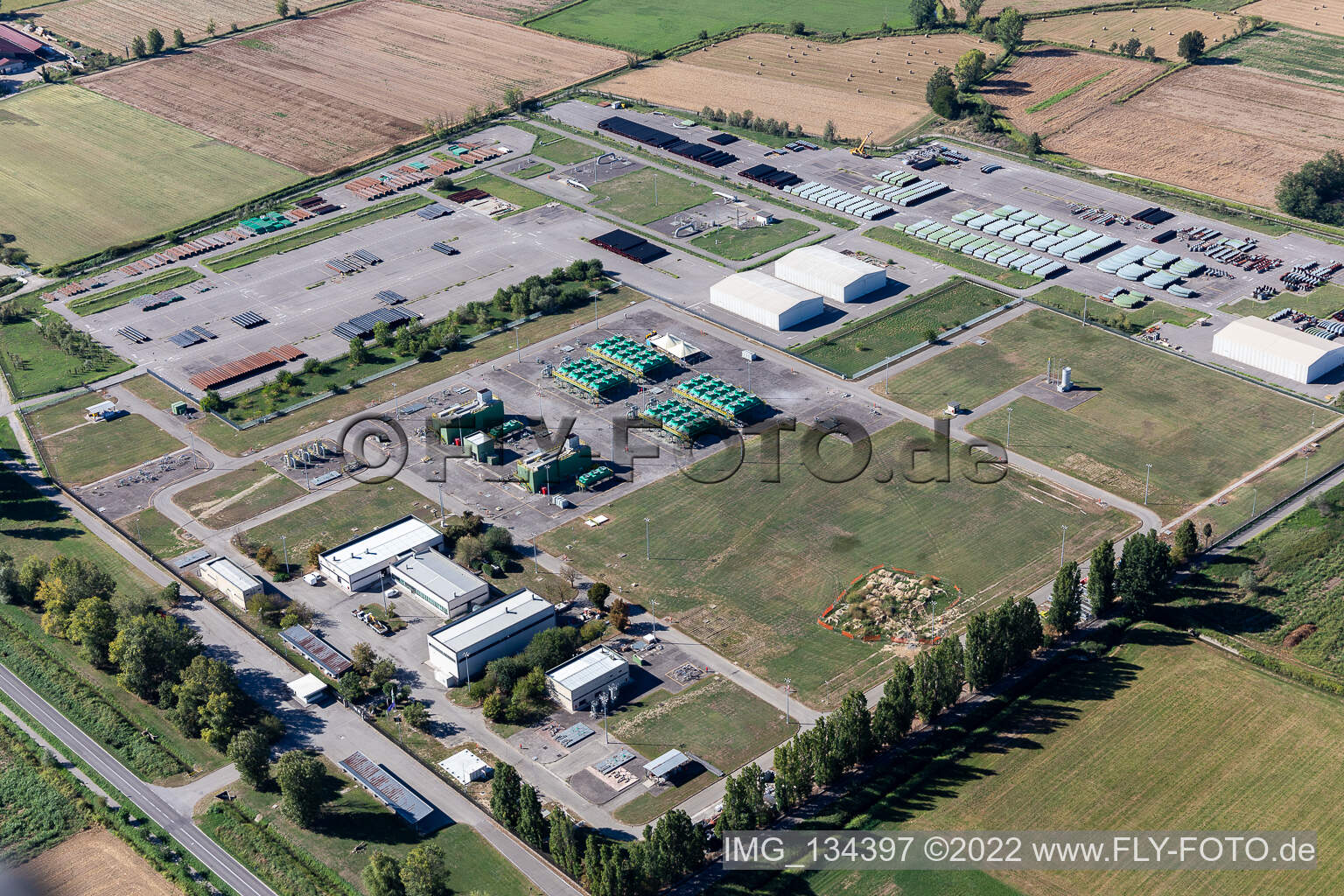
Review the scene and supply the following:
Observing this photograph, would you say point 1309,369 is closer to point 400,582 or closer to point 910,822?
point 910,822

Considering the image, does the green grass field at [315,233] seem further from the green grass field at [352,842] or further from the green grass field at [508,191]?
the green grass field at [352,842]

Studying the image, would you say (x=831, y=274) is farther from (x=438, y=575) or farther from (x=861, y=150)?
(x=438, y=575)

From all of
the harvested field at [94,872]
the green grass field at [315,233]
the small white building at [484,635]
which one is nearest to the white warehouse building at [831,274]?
the green grass field at [315,233]

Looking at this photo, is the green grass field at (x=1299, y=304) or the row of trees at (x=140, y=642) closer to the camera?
the row of trees at (x=140, y=642)

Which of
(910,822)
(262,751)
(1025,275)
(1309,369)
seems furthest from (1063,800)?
(1025,275)

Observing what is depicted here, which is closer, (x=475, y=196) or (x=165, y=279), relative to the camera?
(x=165, y=279)

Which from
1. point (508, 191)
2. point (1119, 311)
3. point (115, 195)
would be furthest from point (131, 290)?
point (1119, 311)
